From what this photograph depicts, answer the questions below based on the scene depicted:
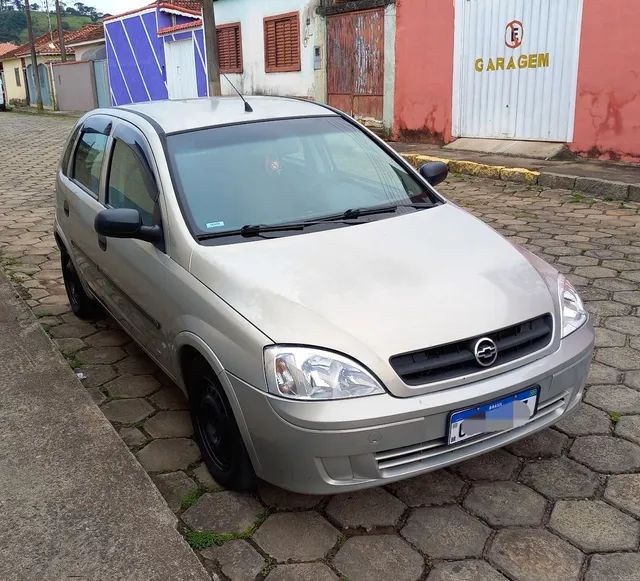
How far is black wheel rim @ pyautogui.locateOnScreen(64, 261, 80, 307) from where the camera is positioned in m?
4.84

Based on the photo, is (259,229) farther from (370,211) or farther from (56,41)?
(56,41)

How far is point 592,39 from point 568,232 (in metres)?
3.84

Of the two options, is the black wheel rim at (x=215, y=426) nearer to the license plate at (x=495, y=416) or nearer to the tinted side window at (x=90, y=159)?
the license plate at (x=495, y=416)

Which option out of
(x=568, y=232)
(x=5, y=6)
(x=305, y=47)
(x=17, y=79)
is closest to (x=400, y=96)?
(x=305, y=47)

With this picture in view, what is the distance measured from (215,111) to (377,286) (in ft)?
5.59

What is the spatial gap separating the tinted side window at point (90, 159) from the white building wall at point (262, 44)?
10500 millimetres

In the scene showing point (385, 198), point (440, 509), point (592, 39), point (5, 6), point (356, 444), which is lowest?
point (440, 509)

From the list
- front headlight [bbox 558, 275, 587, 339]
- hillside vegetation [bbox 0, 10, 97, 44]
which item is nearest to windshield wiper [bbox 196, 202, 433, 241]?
front headlight [bbox 558, 275, 587, 339]

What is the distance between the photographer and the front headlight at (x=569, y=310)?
2.80 meters

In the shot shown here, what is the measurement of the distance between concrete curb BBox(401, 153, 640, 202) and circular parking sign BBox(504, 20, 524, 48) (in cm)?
191

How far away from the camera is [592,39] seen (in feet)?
29.2

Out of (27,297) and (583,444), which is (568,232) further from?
(27,297)

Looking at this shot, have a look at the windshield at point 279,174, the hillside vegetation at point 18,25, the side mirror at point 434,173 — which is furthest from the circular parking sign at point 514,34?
the hillside vegetation at point 18,25

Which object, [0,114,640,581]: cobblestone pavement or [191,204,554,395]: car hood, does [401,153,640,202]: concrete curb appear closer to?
[0,114,640,581]: cobblestone pavement
